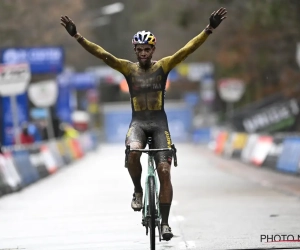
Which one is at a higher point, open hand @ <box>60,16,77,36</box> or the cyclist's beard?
open hand @ <box>60,16,77,36</box>

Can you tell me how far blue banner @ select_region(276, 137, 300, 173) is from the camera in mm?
26109

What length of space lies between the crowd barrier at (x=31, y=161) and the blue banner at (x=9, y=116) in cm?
146

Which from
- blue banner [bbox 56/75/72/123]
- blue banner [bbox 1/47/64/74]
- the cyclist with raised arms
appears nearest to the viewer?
the cyclist with raised arms

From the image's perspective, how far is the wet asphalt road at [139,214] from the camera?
12.8m

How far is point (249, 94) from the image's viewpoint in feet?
227

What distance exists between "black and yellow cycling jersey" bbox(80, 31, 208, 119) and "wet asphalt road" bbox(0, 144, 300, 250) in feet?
5.35

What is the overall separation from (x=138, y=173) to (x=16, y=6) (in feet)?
100

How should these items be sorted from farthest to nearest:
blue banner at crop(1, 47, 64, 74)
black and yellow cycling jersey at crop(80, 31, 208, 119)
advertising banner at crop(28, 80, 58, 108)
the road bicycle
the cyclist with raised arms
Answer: advertising banner at crop(28, 80, 58, 108) → blue banner at crop(1, 47, 64, 74) → black and yellow cycling jersey at crop(80, 31, 208, 119) → the cyclist with raised arms → the road bicycle

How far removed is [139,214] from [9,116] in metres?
19.4

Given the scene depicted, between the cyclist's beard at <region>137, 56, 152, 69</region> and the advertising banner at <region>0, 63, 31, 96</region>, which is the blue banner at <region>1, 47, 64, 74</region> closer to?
the advertising banner at <region>0, 63, 31, 96</region>

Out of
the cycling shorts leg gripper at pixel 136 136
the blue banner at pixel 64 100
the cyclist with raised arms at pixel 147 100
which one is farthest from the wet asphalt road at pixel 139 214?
the blue banner at pixel 64 100

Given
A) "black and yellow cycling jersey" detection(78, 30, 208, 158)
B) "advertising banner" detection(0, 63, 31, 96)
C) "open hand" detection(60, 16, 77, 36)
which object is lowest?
"black and yellow cycling jersey" detection(78, 30, 208, 158)

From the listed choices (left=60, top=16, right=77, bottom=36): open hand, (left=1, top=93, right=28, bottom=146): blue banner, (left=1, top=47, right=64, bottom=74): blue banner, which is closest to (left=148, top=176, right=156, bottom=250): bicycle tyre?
(left=60, top=16, right=77, bottom=36): open hand

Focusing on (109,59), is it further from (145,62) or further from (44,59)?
(44,59)
